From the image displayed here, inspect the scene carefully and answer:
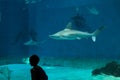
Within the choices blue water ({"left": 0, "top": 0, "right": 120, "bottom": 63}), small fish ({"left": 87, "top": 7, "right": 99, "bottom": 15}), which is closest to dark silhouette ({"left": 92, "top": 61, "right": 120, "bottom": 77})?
blue water ({"left": 0, "top": 0, "right": 120, "bottom": 63})

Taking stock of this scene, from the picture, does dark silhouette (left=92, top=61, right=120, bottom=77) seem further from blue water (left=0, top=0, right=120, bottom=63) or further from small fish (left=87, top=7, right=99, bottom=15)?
small fish (left=87, top=7, right=99, bottom=15)

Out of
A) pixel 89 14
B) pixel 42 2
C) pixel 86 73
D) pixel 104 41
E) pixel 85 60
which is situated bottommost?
pixel 86 73

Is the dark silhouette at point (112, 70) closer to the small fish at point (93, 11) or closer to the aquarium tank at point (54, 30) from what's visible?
the aquarium tank at point (54, 30)

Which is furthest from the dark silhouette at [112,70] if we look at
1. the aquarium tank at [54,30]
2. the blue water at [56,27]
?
the blue water at [56,27]

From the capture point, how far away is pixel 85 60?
50.4ft

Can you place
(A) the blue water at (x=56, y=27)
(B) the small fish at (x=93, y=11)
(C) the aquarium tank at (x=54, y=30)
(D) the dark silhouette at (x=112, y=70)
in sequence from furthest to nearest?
(A) the blue water at (x=56, y=27) → (C) the aquarium tank at (x=54, y=30) → (B) the small fish at (x=93, y=11) → (D) the dark silhouette at (x=112, y=70)

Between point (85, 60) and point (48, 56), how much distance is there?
2567mm

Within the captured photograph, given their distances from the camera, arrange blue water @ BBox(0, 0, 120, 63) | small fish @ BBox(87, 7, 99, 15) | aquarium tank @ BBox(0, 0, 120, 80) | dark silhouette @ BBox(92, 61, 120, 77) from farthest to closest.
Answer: blue water @ BBox(0, 0, 120, 63), aquarium tank @ BBox(0, 0, 120, 80), small fish @ BBox(87, 7, 99, 15), dark silhouette @ BBox(92, 61, 120, 77)

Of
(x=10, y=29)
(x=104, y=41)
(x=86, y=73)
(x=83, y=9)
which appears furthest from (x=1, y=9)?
(x=86, y=73)

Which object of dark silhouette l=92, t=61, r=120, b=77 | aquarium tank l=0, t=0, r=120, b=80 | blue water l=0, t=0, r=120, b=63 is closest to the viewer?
dark silhouette l=92, t=61, r=120, b=77

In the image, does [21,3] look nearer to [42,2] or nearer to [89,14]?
[42,2]

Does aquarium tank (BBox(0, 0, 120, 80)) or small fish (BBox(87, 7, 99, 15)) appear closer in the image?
small fish (BBox(87, 7, 99, 15))

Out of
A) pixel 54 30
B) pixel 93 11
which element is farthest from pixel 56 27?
pixel 93 11

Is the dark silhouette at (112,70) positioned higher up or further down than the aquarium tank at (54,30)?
further down
